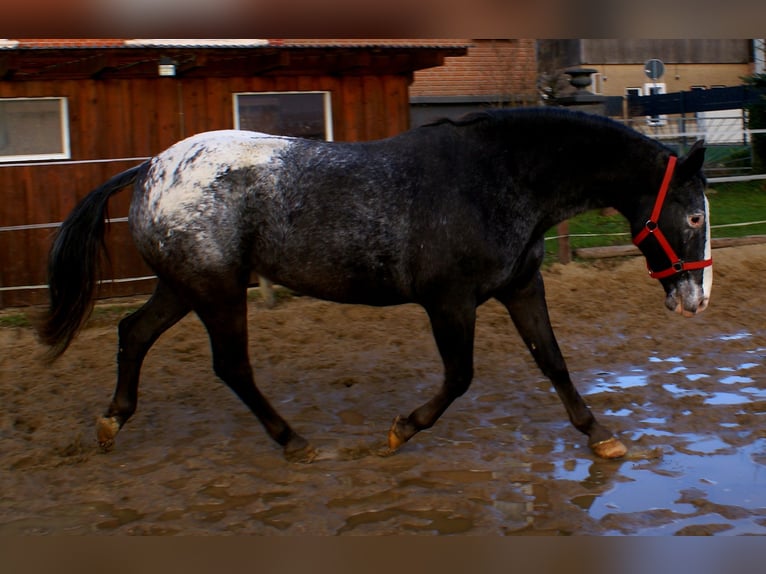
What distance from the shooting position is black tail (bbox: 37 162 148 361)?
4.24 meters

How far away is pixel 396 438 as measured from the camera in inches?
157

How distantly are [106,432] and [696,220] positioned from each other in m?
3.14

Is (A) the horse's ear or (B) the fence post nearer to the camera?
(A) the horse's ear

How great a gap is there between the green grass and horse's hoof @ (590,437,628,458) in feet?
15.6

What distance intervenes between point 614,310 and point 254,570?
6.11 metres

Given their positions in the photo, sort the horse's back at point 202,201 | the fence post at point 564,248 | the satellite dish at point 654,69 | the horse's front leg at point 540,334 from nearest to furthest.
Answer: the horse's back at point 202,201
the horse's front leg at point 540,334
the fence post at point 564,248
the satellite dish at point 654,69

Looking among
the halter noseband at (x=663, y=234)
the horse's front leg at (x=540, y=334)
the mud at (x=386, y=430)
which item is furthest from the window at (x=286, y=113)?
the halter noseband at (x=663, y=234)

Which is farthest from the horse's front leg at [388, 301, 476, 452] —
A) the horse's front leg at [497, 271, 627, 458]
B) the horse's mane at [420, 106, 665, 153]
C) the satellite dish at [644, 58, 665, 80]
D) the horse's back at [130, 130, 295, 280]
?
the satellite dish at [644, 58, 665, 80]

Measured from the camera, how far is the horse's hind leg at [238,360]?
397cm

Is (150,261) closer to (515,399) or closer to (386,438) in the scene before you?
(386,438)

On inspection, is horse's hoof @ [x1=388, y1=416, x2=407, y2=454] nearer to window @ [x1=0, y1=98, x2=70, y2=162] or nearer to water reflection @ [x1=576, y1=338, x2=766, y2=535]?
water reflection @ [x1=576, y1=338, x2=766, y2=535]

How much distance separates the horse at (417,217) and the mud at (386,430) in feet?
1.08

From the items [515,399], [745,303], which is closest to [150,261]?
[515,399]

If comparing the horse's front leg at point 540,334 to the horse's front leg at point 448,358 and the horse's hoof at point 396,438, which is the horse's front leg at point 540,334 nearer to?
the horse's front leg at point 448,358
